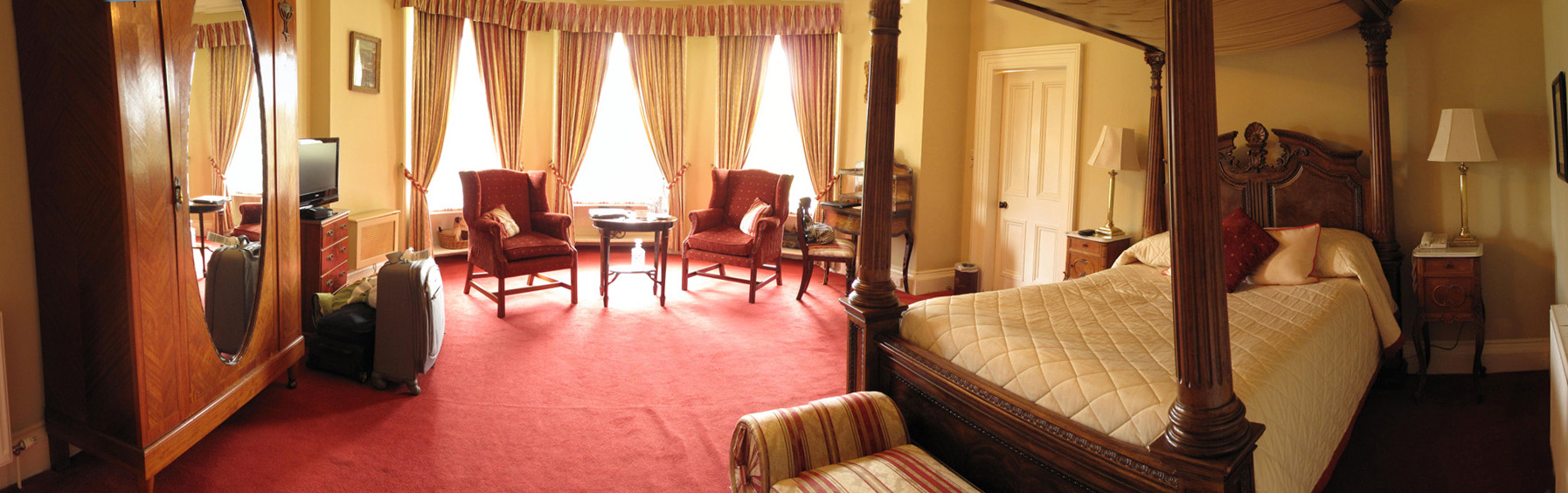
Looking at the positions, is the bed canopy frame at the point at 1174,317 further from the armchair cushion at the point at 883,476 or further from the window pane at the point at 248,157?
the window pane at the point at 248,157

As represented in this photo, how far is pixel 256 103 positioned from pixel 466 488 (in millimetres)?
1679

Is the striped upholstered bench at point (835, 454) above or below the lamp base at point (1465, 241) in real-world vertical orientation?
below

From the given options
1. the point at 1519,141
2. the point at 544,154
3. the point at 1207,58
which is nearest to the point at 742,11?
the point at 544,154

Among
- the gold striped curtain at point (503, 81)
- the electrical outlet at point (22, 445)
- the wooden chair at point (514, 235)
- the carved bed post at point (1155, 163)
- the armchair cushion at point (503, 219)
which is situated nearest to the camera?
the electrical outlet at point (22, 445)

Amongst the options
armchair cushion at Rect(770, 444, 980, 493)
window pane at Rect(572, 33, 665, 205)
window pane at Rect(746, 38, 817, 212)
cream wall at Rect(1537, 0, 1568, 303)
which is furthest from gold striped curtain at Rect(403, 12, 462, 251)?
cream wall at Rect(1537, 0, 1568, 303)

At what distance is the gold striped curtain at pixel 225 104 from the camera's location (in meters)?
2.86

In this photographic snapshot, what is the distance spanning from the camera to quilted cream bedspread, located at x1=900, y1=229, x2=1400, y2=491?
2.12 metres

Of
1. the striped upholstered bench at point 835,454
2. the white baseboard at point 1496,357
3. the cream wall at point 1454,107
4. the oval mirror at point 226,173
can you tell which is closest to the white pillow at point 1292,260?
the cream wall at point 1454,107

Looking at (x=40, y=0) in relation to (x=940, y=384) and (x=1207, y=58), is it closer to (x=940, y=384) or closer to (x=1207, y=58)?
(x=940, y=384)

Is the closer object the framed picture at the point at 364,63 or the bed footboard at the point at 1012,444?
the bed footboard at the point at 1012,444

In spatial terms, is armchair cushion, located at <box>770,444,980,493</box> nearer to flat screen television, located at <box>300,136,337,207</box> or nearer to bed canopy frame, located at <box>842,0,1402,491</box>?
bed canopy frame, located at <box>842,0,1402,491</box>

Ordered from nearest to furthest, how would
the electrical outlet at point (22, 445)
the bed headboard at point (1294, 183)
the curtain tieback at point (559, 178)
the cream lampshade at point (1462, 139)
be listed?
the electrical outlet at point (22, 445)
the cream lampshade at point (1462, 139)
the bed headboard at point (1294, 183)
the curtain tieback at point (559, 178)

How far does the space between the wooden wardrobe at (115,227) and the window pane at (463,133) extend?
14.5ft

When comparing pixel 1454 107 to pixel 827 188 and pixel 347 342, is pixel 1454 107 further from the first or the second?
pixel 347 342
